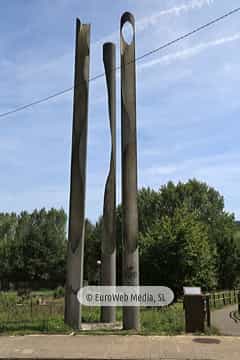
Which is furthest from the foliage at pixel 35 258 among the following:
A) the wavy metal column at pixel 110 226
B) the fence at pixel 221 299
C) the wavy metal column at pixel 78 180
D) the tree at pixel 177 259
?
the wavy metal column at pixel 78 180

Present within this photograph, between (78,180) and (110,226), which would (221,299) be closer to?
(110,226)

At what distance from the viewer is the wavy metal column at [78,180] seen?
11555 mm

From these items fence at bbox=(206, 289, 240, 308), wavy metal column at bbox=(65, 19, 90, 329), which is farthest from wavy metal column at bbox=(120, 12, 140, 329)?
fence at bbox=(206, 289, 240, 308)

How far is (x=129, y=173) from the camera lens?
12039mm

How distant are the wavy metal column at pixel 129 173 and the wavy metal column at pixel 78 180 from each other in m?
1.18

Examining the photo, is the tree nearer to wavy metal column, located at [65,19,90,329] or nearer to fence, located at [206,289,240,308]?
fence, located at [206,289,240,308]

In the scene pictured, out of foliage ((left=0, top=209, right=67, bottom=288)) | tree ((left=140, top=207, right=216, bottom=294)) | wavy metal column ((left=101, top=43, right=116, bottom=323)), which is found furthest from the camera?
foliage ((left=0, top=209, right=67, bottom=288))

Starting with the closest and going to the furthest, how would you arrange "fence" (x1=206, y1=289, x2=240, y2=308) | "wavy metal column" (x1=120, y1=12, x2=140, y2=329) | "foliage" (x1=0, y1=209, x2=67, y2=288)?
"wavy metal column" (x1=120, y1=12, x2=140, y2=329)
"fence" (x1=206, y1=289, x2=240, y2=308)
"foliage" (x1=0, y1=209, x2=67, y2=288)

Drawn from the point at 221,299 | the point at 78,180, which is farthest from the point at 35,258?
the point at 78,180

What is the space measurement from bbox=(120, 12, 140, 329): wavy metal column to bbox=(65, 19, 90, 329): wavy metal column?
3.86 ft

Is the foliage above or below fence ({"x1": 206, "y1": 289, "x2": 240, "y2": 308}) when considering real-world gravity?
above

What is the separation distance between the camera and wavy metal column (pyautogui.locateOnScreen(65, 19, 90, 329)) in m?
11.6

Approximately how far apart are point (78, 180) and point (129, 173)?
4.96 ft

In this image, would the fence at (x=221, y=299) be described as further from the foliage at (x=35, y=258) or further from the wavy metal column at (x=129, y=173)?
the foliage at (x=35, y=258)
